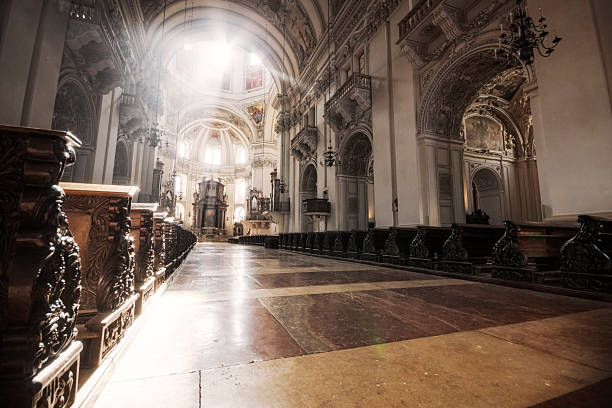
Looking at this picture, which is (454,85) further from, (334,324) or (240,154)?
(240,154)

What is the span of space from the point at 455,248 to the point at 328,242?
432 centimetres

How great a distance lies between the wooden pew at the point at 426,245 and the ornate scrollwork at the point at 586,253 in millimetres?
1588

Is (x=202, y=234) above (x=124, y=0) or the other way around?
the other way around

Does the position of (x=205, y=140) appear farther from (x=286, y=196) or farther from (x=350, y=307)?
(x=350, y=307)

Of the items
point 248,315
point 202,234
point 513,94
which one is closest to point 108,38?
point 248,315

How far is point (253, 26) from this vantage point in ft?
49.0

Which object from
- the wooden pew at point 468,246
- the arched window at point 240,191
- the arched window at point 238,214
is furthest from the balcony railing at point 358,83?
the arched window at point 240,191

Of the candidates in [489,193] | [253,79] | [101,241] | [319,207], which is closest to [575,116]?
[101,241]

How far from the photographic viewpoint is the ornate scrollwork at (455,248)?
3.85m

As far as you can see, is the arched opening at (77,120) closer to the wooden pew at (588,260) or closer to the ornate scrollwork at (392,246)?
the ornate scrollwork at (392,246)

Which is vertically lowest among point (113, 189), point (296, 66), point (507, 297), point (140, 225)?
point (507, 297)

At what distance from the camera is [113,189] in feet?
4.60

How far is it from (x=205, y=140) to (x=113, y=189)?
96.6 ft

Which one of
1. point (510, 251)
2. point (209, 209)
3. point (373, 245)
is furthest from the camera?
point (209, 209)
